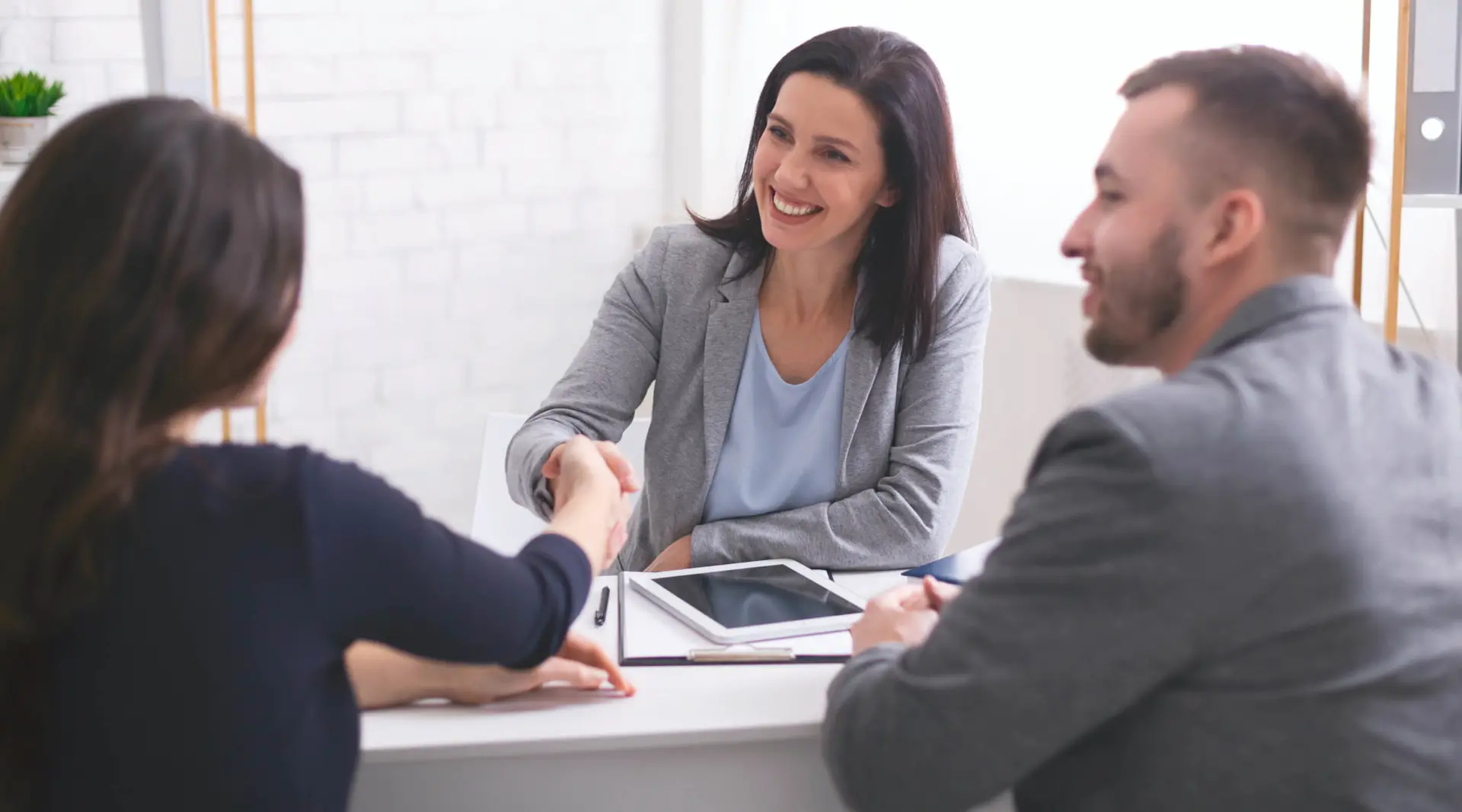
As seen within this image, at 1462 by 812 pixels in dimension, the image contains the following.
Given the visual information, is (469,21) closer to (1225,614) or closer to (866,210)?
(866,210)

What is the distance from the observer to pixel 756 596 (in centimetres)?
147

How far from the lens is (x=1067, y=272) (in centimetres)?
287

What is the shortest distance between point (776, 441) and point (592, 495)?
0.65m

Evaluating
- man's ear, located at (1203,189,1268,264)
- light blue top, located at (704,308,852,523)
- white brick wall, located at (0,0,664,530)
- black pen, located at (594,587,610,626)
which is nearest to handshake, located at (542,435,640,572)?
black pen, located at (594,587,610,626)

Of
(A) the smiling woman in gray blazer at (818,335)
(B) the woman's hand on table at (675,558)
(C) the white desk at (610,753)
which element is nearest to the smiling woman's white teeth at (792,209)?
(A) the smiling woman in gray blazer at (818,335)

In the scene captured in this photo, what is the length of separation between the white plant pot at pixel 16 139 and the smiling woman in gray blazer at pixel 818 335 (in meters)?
0.90

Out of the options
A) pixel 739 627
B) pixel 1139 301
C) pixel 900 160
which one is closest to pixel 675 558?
pixel 739 627

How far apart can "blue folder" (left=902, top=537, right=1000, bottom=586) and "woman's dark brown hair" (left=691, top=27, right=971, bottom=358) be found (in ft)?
1.10

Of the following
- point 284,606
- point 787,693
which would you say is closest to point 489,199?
point 787,693

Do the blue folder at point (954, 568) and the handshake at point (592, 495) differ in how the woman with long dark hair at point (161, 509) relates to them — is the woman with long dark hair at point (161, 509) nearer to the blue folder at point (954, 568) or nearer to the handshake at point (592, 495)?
the handshake at point (592, 495)

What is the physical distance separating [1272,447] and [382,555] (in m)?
0.58

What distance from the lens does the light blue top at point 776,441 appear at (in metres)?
1.90

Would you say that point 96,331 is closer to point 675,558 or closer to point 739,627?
point 739,627

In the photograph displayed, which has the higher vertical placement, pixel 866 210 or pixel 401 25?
pixel 401 25
